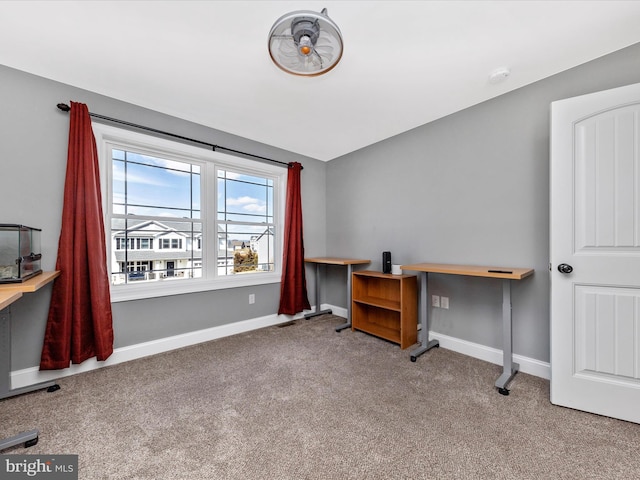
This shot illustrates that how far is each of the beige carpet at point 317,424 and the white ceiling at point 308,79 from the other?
2.32 metres

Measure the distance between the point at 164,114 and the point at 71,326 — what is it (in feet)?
6.58

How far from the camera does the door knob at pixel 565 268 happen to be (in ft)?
5.42

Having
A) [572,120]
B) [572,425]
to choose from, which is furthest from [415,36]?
[572,425]

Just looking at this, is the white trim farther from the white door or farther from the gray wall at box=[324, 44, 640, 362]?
the white door

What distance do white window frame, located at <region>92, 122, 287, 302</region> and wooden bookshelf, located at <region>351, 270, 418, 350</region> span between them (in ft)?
3.57

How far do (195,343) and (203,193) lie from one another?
159 cm

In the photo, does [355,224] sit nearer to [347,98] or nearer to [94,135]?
[347,98]

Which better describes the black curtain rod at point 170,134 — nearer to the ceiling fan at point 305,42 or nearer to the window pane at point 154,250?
the window pane at point 154,250

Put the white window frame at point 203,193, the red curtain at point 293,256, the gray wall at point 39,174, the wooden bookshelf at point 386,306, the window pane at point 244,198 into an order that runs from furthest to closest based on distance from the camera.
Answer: the red curtain at point 293,256
the window pane at point 244,198
the wooden bookshelf at point 386,306
the white window frame at point 203,193
the gray wall at point 39,174

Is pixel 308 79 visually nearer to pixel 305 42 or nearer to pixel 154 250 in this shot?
pixel 305 42

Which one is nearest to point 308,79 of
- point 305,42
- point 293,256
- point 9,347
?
point 305,42

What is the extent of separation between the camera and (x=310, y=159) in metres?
3.83

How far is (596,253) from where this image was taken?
1.59 meters

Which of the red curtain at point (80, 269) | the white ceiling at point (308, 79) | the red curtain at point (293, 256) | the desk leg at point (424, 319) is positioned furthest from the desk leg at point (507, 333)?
the red curtain at point (80, 269)
